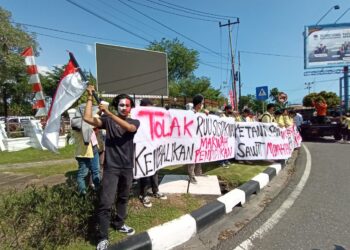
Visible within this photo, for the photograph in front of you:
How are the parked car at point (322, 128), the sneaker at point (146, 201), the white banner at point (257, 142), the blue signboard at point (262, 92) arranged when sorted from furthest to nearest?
the parked car at point (322, 128) < the blue signboard at point (262, 92) < the white banner at point (257, 142) < the sneaker at point (146, 201)

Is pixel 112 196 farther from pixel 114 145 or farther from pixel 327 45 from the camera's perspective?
pixel 327 45

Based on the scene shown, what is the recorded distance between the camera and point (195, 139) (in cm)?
611

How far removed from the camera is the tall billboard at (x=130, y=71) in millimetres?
22828

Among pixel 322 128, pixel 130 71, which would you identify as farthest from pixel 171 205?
pixel 130 71

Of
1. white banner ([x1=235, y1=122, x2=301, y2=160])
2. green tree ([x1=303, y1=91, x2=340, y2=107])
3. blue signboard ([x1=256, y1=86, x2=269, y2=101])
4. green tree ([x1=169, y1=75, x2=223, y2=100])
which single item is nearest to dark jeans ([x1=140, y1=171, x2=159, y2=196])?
white banner ([x1=235, y1=122, x2=301, y2=160])

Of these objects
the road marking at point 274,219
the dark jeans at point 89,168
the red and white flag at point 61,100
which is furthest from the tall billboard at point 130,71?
the red and white flag at point 61,100

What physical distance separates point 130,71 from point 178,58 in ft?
90.2

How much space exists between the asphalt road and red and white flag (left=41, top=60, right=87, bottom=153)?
85.9 inches

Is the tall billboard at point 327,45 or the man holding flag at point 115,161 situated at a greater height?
the tall billboard at point 327,45

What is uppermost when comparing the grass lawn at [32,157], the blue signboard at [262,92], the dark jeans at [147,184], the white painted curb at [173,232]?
the blue signboard at [262,92]

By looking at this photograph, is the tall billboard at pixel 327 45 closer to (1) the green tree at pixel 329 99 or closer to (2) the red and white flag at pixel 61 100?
(1) the green tree at pixel 329 99

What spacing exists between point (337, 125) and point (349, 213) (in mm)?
13348

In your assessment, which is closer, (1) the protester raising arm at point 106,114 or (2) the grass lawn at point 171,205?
(1) the protester raising arm at point 106,114

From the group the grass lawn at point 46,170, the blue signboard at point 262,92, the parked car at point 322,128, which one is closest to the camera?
the grass lawn at point 46,170
